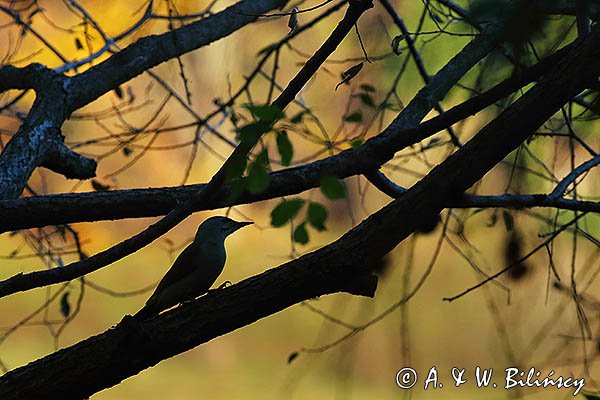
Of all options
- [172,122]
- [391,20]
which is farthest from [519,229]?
[172,122]

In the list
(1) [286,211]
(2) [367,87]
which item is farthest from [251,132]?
(2) [367,87]

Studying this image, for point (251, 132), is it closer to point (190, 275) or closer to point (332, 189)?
point (332, 189)

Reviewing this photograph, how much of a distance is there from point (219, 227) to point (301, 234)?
161 centimetres

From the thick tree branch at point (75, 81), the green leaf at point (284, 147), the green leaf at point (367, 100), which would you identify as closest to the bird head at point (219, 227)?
the thick tree branch at point (75, 81)

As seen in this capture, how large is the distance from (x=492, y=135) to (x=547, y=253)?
36.2 inches

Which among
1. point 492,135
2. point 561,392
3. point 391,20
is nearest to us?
point 492,135

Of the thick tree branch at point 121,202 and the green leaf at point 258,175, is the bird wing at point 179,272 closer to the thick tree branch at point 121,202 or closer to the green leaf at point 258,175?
the thick tree branch at point 121,202

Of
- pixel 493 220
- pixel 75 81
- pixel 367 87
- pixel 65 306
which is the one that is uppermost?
pixel 75 81

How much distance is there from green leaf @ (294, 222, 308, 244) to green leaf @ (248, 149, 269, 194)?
4.3 inches

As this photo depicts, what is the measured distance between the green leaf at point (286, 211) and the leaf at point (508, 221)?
1250 millimetres

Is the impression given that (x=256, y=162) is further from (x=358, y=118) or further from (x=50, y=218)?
(x=50, y=218)

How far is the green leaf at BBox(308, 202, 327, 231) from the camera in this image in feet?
4.35

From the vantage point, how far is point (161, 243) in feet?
13.8

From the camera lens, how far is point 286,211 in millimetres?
1338
